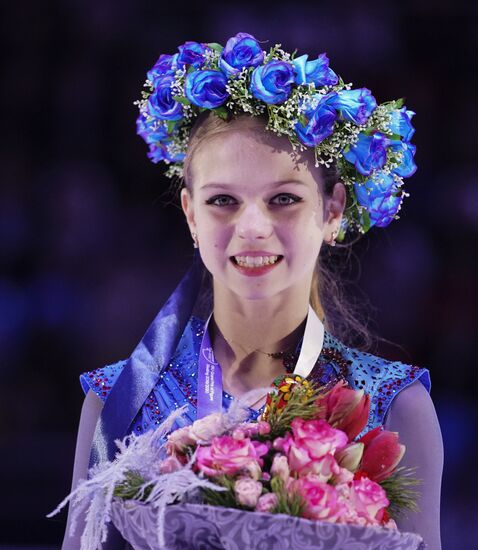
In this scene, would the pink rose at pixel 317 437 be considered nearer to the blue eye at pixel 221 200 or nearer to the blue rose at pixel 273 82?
the blue eye at pixel 221 200

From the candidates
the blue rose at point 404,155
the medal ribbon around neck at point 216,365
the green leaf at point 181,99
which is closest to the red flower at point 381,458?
the medal ribbon around neck at point 216,365

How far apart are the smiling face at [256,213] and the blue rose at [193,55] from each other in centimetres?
20

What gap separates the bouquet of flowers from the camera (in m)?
1.91

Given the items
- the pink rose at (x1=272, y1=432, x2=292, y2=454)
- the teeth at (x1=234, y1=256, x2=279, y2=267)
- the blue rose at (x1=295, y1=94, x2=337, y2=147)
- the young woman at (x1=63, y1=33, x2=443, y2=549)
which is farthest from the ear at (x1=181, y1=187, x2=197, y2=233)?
the pink rose at (x1=272, y1=432, x2=292, y2=454)

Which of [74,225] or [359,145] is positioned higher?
[74,225]

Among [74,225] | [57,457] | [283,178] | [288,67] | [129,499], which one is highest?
[74,225]

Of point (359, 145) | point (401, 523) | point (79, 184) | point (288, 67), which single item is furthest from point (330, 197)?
point (79, 184)

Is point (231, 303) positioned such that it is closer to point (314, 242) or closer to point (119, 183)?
point (314, 242)

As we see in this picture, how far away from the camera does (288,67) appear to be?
252 cm

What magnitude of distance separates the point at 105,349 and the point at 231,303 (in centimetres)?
158

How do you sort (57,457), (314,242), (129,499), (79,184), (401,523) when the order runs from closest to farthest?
1. (129,499)
2. (401,523)
3. (314,242)
4. (57,457)
5. (79,184)

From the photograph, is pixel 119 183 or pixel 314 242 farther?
pixel 119 183

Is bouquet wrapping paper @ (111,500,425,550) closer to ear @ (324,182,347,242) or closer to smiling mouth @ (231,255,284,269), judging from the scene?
smiling mouth @ (231,255,284,269)

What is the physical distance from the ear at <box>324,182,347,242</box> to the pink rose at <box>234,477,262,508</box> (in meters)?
0.86
